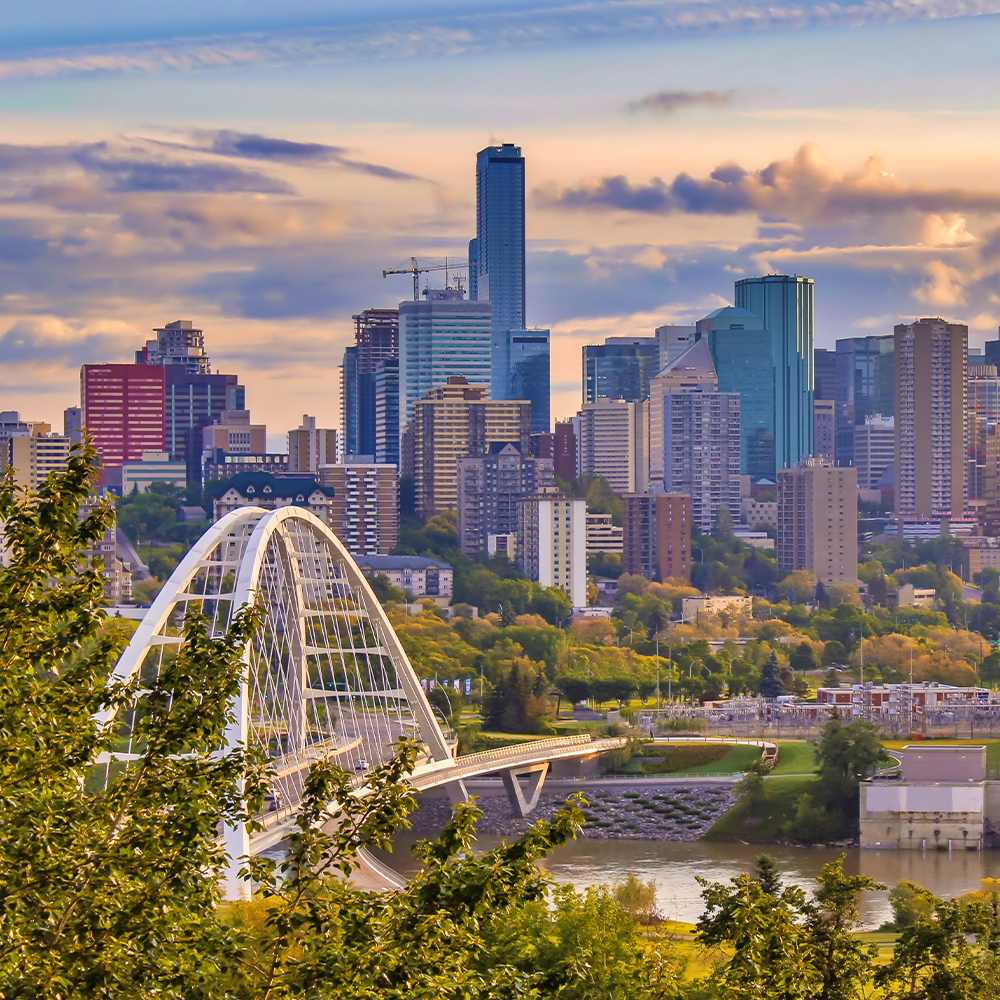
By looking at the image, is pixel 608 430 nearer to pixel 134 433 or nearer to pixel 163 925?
pixel 134 433

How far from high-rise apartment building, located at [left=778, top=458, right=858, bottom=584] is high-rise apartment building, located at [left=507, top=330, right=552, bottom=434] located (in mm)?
63010

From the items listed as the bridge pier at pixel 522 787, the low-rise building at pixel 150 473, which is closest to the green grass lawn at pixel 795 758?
the bridge pier at pixel 522 787

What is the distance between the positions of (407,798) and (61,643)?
2.06 m

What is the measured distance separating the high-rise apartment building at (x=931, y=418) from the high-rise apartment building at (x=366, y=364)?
50.5 metres

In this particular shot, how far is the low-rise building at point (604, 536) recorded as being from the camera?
124 meters

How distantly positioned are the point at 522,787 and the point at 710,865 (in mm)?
9471

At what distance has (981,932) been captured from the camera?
19.5m

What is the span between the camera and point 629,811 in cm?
5209

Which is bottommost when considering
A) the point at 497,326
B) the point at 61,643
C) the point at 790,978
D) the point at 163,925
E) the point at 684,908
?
the point at 684,908

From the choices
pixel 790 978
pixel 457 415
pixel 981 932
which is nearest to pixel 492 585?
pixel 457 415

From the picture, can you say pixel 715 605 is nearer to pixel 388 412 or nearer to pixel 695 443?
pixel 695 443

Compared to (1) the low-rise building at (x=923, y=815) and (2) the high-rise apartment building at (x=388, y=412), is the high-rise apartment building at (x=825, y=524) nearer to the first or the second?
(2) the high-rise apartment building at (x=388, y=412)

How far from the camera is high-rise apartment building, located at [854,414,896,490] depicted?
184 meters

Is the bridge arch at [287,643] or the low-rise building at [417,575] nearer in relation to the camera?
the bridge arch at [287,643]
